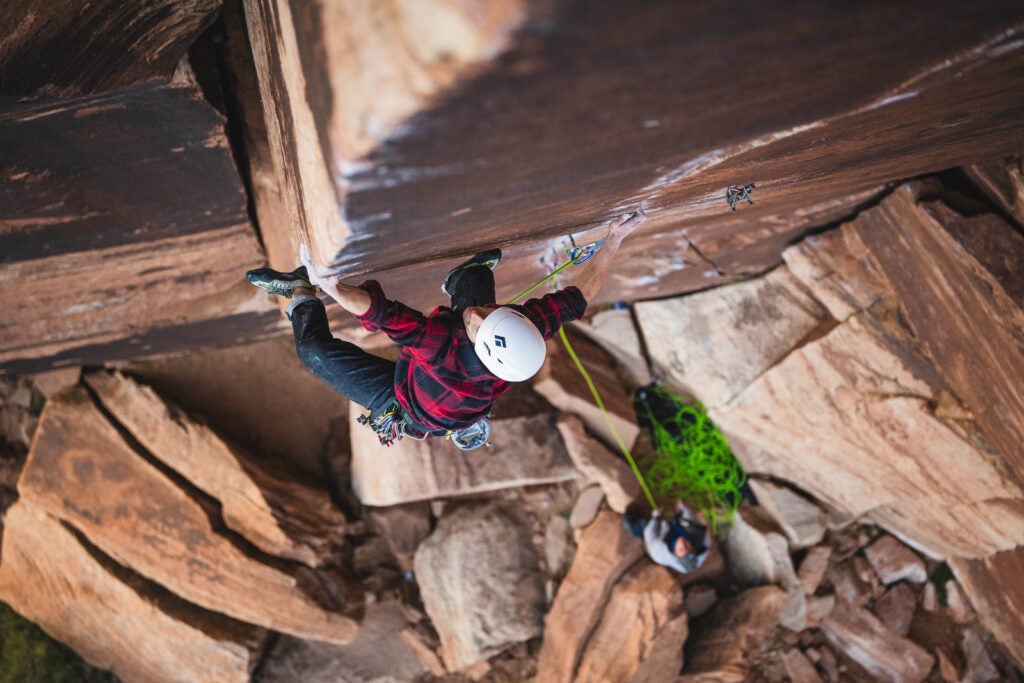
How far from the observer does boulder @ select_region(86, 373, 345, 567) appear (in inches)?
186

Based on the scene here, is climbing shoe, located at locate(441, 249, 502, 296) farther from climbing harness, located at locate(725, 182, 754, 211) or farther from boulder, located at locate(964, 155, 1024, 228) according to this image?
boulder, located at locate(964, 155, 1024, 228)

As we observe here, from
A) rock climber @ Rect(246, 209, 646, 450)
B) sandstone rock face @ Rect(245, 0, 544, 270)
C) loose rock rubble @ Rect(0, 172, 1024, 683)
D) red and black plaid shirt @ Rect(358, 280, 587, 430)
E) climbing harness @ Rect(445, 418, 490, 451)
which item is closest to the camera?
sandstone rock face @ Rect(245, 0, 544, 270)

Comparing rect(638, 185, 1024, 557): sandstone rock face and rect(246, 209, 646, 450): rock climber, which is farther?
rect(638, 185, 1024, 557): sandstone rock face

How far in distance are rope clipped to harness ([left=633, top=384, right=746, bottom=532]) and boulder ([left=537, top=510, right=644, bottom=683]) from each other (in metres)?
0.51

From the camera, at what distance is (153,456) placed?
475 cm

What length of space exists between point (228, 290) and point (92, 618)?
8.48 ft

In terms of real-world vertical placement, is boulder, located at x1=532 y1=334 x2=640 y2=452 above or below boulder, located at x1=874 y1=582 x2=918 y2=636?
above

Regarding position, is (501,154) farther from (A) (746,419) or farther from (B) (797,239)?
(A) (746,419)

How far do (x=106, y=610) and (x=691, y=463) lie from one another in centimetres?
417

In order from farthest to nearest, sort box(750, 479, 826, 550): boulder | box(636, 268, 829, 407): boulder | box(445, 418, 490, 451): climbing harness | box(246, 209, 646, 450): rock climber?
box(750, 479, 826, 550): boulder → box(636, 268, 829, 407): boulder → box(445, 418, 490, 451): climbing harness → box(246, 209, 646, 450): rock climber

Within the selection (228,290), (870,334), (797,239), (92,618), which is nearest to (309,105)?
(228,290)

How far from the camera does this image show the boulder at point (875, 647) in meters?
5.07

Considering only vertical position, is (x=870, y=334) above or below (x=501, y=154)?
below

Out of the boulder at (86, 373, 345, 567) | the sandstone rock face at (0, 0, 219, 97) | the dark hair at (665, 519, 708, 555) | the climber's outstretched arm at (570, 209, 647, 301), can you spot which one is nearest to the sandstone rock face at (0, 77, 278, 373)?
the sandstone rock face at (0, 0, 219, 97)
